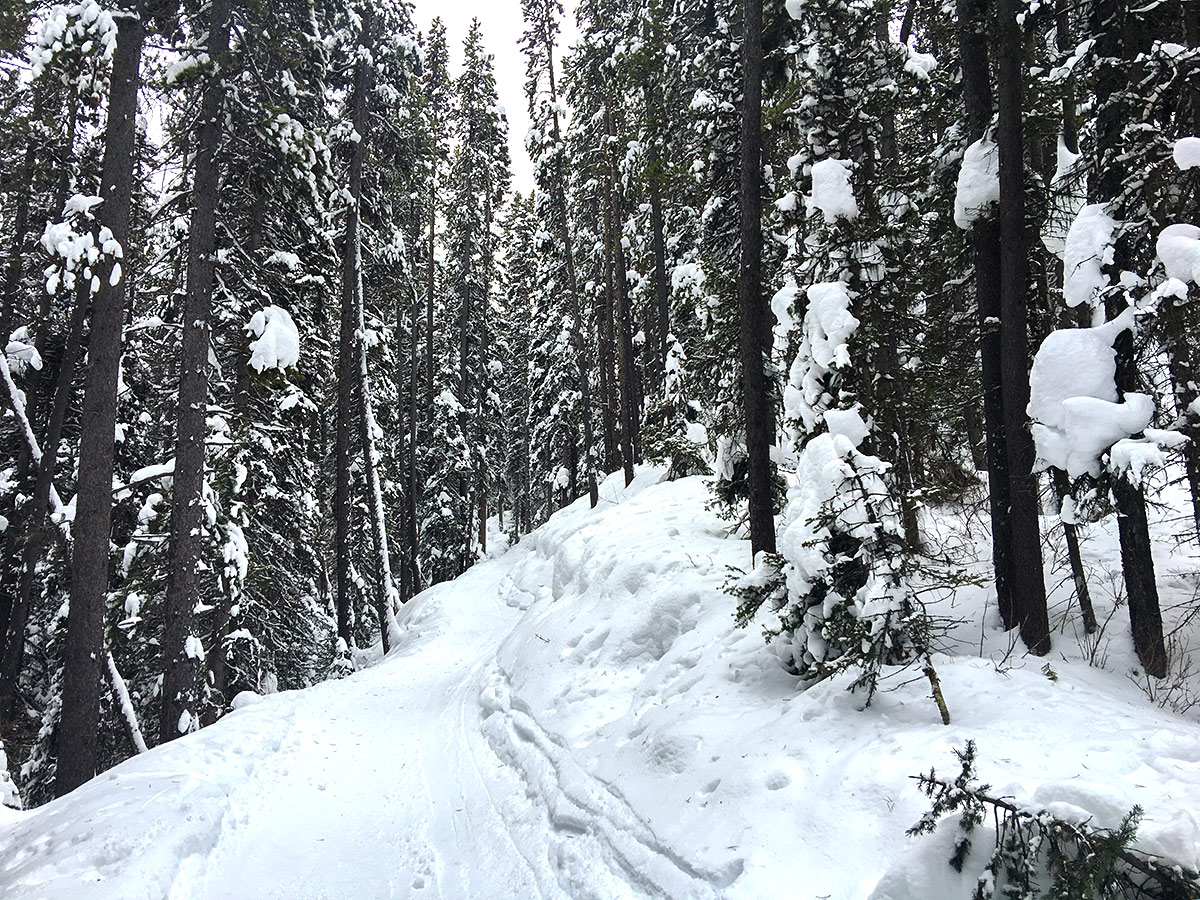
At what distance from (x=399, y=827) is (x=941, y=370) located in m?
8.41

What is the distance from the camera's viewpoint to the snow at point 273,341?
9812mm

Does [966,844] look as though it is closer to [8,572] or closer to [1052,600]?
[1052,600]

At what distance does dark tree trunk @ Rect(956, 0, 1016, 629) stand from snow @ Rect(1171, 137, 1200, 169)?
6.59 ft

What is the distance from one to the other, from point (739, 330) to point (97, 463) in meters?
9.37

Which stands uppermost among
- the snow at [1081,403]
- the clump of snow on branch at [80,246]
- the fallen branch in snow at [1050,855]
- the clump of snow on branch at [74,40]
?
the clump of snow on branch at [74,40]

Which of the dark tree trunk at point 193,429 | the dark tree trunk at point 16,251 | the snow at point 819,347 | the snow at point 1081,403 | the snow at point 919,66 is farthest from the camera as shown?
Result: the dark tree trunk at point 16,251

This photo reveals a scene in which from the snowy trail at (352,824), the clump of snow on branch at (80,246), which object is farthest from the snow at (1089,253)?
the clump of snow on branch at (80,246)

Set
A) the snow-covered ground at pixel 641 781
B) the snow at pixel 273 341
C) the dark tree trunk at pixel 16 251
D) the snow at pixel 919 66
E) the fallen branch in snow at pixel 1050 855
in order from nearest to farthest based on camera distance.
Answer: the fallen branch in snow at pixel 1050 855 < the snow-covered ground at pixel 641 781 < the snow at pixel 919 66 < the snow at pixel 273 341 < the dark tree trunk at pixel 16 251

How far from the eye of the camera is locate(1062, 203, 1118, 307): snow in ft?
18.9

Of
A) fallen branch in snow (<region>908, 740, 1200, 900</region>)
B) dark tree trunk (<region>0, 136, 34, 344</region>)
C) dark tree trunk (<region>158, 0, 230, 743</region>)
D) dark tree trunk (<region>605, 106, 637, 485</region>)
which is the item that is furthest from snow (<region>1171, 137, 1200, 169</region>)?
dark tree trunk (<region>605, 106, 637, 485</region>)

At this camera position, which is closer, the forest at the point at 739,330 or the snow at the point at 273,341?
the forest at the point at 739,330

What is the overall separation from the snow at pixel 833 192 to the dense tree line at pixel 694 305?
0.03 m

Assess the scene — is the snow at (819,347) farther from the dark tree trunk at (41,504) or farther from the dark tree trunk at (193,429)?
the dark tree trunk at (41,504)

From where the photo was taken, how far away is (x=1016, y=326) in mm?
6688
